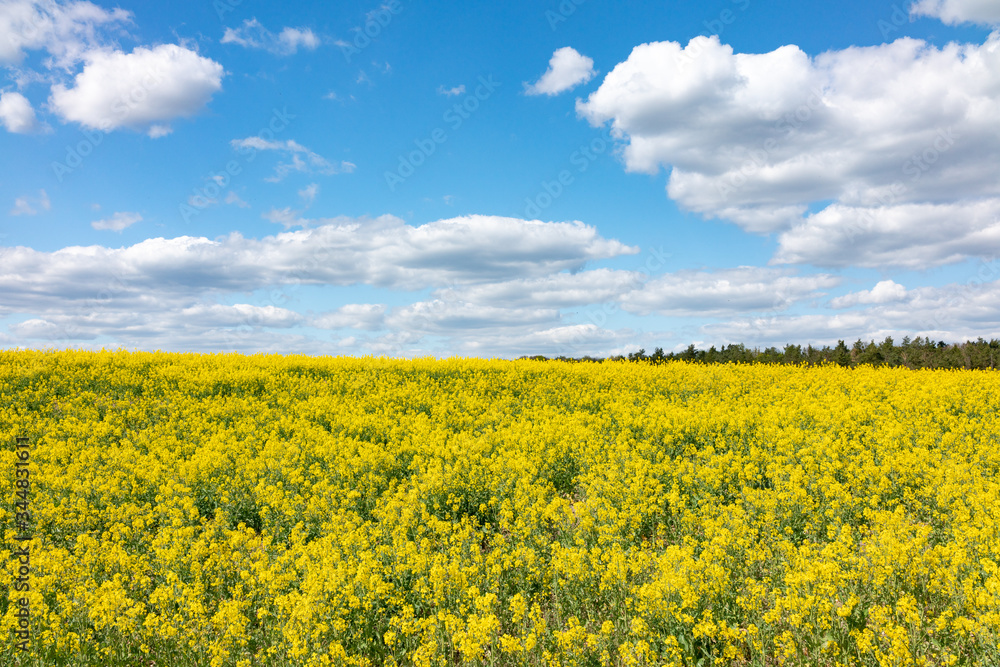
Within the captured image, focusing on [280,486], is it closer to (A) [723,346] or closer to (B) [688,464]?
(B) [688,464]

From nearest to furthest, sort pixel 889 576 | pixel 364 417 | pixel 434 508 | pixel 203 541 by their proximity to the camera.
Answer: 1. pixel 889 576
2. pixel 203 541
3. pixel 434 508
4. pixel 364 417

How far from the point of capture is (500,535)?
684 centimetres

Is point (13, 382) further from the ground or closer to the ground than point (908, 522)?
further from the ground

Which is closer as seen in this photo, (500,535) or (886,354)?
(500,535)

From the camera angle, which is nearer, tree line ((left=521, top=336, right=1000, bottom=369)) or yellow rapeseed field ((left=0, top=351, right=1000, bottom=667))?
yellow rapeseed field ((left=0, top=351, right=1000, bottom=667))

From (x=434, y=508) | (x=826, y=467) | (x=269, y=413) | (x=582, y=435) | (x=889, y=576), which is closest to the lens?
(x=889, y=576)

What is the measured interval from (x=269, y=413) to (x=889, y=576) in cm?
1478

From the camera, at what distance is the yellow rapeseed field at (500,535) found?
5148 mm

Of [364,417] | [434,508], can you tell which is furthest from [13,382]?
[434,508]

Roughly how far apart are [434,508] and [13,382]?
17.9 meters

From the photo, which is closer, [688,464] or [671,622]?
[671,622]

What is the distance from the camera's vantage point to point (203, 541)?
7.14 metres

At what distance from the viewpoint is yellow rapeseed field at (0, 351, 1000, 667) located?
203 inches

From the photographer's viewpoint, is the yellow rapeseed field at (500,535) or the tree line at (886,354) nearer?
A: the yellow rapeseed field at (500,535)
